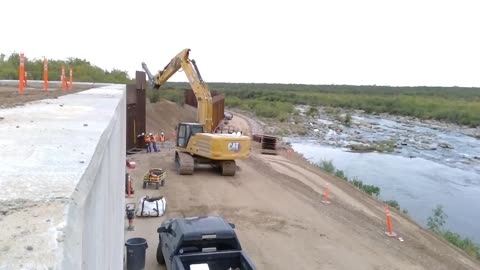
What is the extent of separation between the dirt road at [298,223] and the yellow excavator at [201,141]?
0.60 meters

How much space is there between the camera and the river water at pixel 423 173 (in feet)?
65.7

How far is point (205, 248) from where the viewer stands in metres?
7.66

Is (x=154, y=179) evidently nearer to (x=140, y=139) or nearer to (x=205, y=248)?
(x=205, y=248)

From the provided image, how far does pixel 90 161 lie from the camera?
2236mm

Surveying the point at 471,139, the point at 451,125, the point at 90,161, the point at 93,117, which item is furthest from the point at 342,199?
the point at 451,125

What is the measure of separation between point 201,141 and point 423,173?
17121 mm

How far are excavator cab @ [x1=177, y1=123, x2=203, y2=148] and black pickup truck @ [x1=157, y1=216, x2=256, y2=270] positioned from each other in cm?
1082

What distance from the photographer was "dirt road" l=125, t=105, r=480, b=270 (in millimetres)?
10797

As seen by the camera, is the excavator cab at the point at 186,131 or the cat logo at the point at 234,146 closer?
the cat logo at the point at 234,146

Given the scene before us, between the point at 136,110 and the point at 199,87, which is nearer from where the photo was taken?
the point at 199,87

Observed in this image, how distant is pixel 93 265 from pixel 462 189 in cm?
2610

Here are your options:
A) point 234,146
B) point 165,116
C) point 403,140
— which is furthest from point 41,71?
point 403,140

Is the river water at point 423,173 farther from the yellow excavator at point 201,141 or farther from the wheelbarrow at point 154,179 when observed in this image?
the wheelbarrow at point 154,179

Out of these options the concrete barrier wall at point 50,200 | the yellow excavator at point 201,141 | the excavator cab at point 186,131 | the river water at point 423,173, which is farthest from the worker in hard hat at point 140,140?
the concrete barrier wall at point 50,200
